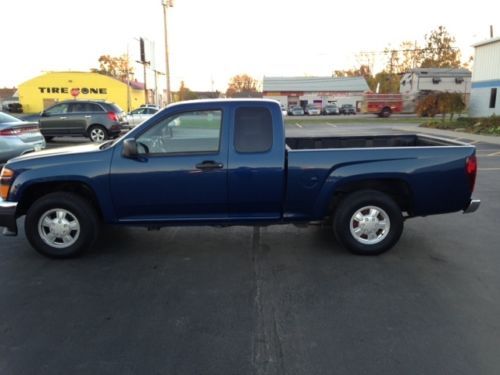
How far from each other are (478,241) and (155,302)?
4.16 m

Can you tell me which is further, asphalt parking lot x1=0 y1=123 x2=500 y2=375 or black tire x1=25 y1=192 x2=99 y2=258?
black tire x1=25 y1=192 x2=99 y2=258

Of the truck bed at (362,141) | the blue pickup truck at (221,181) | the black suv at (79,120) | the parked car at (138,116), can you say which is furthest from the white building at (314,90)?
the blue pickup truck at (221,181)

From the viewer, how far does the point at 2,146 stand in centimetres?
926

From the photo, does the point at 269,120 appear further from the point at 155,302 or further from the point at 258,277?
the point at 155,302

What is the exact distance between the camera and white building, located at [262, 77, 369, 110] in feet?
223

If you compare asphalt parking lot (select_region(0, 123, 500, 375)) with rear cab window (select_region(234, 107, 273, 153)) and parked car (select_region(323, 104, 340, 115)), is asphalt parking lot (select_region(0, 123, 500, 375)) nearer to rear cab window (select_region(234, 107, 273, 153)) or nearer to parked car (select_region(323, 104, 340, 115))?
rear cab window (select_region(234, 107, 273, 153))

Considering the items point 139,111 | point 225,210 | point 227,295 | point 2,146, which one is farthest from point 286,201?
point 139,111

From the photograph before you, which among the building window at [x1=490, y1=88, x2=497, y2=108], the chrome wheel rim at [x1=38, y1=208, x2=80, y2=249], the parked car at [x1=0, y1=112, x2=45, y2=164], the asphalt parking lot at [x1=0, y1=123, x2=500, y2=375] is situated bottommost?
the asphalt parking lot at [x1=0, y1=123, x2=500, y2=375]

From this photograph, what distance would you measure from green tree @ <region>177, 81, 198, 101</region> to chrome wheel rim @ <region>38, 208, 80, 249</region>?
236 feet

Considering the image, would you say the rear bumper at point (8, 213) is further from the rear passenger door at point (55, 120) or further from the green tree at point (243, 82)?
the green tree at point (243, 82)

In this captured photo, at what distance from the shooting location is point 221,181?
4.62 metres

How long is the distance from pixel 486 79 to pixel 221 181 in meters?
30.6

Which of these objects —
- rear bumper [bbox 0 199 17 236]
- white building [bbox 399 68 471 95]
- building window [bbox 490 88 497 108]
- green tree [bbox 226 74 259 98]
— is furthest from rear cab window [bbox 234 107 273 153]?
green tree [bbox 226 74 259 98]

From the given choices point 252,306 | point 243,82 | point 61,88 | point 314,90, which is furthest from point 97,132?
point 243,82
